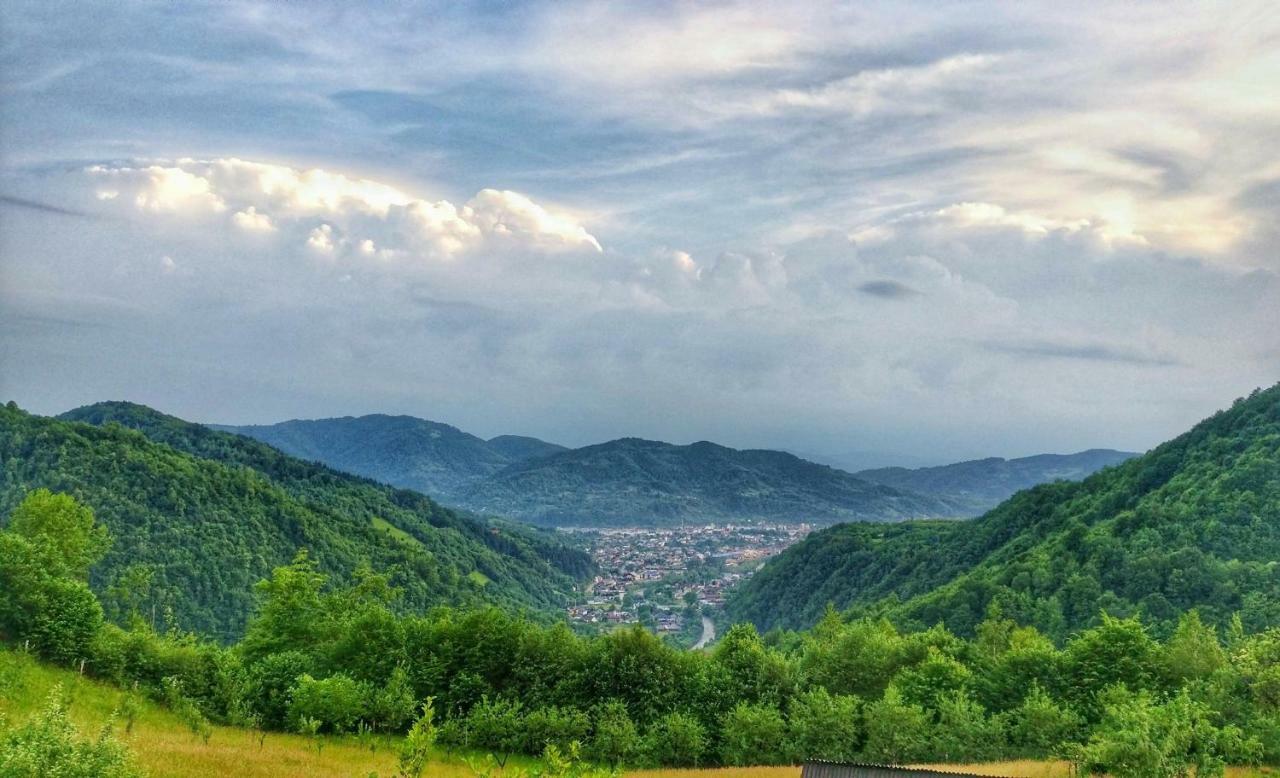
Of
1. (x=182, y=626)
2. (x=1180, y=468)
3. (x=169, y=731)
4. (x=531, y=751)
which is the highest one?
(x=1180, y=468)

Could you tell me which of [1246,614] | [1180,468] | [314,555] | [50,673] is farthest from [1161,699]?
[314,555]

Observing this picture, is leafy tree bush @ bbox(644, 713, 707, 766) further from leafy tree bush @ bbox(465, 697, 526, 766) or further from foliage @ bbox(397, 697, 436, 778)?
foliage @ bbox(397, 697, 436, 778)

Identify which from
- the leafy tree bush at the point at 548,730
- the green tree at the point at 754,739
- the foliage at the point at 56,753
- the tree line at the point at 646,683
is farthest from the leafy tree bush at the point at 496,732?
the foliage at the point at 56,753

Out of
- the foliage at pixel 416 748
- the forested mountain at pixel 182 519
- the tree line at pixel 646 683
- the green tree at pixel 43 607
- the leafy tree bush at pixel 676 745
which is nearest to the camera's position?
the foliage at pixel 416 748

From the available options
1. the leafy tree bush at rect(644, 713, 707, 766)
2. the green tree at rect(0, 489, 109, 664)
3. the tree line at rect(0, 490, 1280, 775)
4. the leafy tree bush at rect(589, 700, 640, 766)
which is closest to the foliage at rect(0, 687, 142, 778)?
the tree line at rect(0, 490, 1280, 775)

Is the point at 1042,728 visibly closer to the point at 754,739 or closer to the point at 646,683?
the point at 754,739

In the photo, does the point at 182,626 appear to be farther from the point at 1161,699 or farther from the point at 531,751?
the point at 1161,699

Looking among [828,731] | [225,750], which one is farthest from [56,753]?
[828,731]

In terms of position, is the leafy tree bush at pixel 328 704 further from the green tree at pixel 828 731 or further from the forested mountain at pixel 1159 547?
the forested mountain at pixel 1159 547
